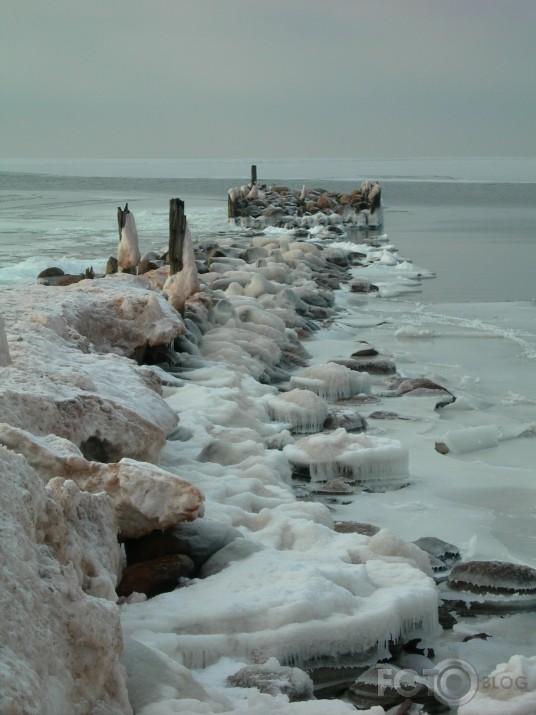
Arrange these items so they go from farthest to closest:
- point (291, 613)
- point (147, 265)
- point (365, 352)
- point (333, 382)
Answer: point (147, 265) < point (365, 352) < point (333, 382) < point (291, 613)

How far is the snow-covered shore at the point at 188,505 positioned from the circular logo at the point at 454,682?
22 centimetres

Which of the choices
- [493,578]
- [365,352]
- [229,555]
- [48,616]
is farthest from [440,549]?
[365,352]

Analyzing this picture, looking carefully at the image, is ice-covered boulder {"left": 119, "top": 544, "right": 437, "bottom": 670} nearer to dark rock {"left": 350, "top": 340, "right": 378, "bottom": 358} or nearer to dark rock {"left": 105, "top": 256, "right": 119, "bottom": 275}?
dark rock {"left": 350, "top": 340, "right": 378, "bottom": 358}

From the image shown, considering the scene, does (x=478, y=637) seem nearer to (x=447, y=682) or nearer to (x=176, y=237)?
(x=447, y=682)

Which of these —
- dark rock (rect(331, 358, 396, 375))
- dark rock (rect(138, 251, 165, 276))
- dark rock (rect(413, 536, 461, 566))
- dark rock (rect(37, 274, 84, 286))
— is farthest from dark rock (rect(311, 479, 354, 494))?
dark rock (rect(138, 251, 165, 276))

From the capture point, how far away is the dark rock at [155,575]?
→ 4773 millimetres

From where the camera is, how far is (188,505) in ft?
16.5

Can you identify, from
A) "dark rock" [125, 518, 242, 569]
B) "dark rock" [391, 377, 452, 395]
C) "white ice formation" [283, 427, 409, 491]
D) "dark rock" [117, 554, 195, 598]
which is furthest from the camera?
"dark rock" [391, 377, 452, 395]

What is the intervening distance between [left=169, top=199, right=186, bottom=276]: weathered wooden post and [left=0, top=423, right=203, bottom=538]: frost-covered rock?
26.0ft

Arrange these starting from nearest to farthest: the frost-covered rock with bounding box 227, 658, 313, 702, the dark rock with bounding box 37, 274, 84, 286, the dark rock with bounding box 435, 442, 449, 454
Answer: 1. the frost-covered rock with bounding box 227, 658, 313, 702
2. the dark rock with bounding box 435, 442, 449, 454
3. the dark rock with bounding box 37, 274, 84, 286

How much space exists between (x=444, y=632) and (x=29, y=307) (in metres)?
4.84

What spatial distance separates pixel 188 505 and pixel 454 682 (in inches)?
61.3

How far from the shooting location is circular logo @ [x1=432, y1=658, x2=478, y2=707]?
423 cm

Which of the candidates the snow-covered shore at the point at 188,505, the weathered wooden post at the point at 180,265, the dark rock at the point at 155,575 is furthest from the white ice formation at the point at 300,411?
the dark rock at the point at 155,575
